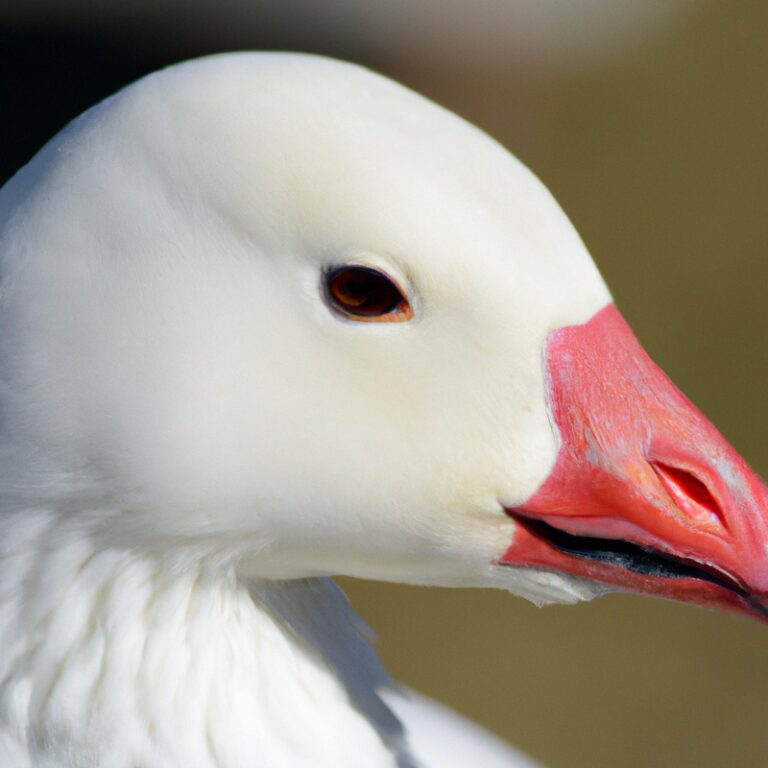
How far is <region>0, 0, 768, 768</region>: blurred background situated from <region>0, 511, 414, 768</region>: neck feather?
2.96m

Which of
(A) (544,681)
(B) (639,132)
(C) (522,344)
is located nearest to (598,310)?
(C) (522,344)

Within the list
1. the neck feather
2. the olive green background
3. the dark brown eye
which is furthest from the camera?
the olive green background

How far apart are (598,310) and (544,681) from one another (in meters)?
3.49

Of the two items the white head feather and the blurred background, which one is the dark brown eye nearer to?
the white head feather

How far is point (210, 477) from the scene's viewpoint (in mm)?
1516

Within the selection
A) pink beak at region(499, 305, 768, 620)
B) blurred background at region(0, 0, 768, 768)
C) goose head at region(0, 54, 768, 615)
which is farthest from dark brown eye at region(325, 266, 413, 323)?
blurred background at region(0, 0, 768, 768)

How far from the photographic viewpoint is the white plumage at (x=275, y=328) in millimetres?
1455

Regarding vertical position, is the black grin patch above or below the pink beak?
below

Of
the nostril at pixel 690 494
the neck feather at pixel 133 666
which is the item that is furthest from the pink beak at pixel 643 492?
the neck feather at pixel 133 666

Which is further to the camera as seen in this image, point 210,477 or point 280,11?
point 280,11

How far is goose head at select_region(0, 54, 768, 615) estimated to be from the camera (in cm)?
146

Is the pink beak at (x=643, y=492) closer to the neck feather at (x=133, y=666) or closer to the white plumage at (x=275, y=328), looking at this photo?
the white plumage at (x=275, y=328)

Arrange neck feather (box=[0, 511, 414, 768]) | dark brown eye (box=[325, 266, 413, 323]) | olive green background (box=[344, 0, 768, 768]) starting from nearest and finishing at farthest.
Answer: dark brown eye (box=[325, 266, 413, 323])
neck feather (box=[0, 511, 414, 768])
olive green background (box=[344, 0, 768, 768])

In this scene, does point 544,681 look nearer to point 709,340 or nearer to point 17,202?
point 709,340
